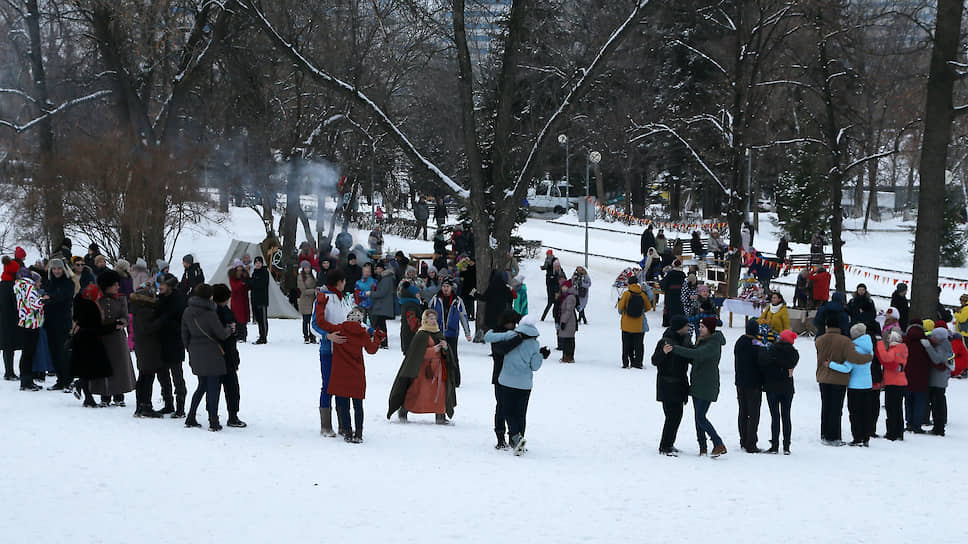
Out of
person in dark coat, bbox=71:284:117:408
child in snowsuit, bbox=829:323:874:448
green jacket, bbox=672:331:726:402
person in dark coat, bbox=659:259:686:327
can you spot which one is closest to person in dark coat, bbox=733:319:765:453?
green jacket, bbox=672:331:726:402

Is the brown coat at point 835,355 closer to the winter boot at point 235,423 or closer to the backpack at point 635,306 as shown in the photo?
the backpack at point 635,306

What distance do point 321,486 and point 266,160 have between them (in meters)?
26.3

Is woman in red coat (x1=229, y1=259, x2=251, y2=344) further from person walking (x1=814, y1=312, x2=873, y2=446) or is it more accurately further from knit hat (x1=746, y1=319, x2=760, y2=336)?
person walking (x1=814, y1=312, x2=873, y2=446)

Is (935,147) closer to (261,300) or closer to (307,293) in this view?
(307,293)

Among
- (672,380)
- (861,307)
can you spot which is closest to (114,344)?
(672,380)

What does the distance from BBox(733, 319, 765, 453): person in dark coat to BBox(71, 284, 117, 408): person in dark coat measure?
685 centimetres

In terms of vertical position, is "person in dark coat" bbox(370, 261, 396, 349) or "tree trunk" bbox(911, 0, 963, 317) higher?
"tree trunk" bbox(911, 0, 963, 317)

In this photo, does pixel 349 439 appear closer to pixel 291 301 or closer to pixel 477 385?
pixel 477 385

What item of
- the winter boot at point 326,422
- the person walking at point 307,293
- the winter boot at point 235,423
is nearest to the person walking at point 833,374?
the winter boot at point 326,422

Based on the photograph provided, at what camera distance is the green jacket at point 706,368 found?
1058 centimetres

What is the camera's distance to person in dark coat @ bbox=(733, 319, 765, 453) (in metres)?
11.1

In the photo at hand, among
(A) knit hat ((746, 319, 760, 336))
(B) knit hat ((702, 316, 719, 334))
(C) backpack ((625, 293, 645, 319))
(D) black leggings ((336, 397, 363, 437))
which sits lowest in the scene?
(D) black leggings ((336, 397, 363, 437))

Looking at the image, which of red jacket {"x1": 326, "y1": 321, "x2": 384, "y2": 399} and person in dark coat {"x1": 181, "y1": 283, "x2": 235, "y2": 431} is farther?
person in dark coat {"x1": 181, "y1": 283, "x2": 235, "y2": 431}

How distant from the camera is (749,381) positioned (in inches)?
441
